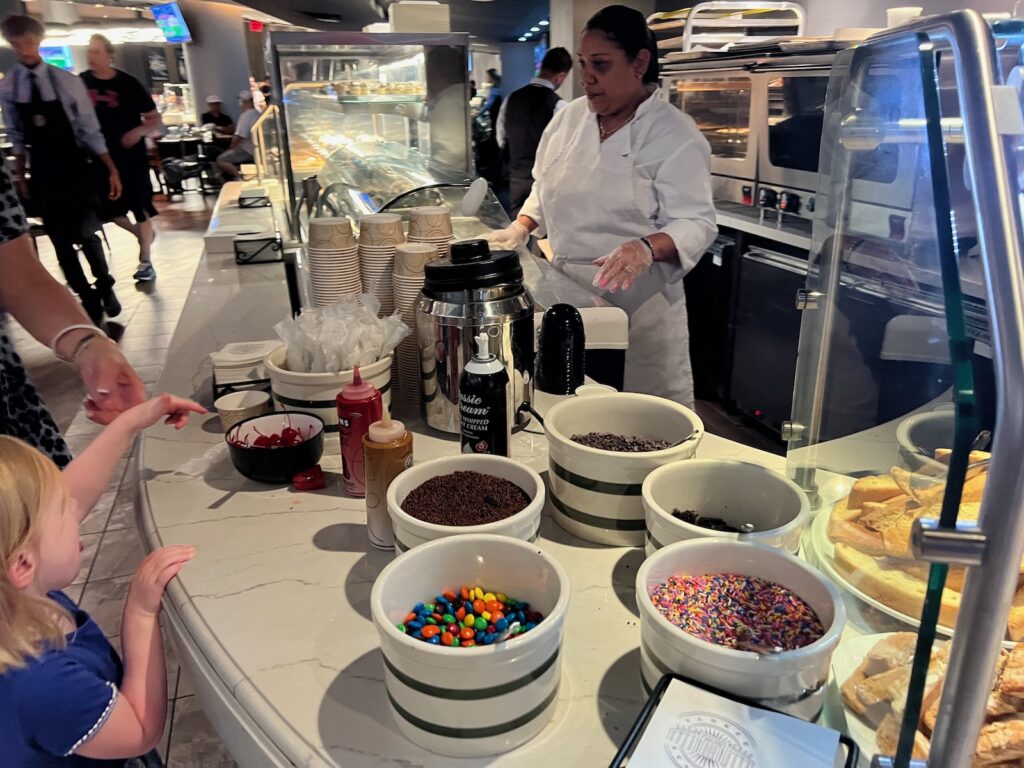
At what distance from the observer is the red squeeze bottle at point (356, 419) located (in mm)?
1195

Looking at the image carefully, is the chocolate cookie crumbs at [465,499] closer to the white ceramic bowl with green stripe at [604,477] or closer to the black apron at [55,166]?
the white ceramic bowl with green stripe at [604,477]

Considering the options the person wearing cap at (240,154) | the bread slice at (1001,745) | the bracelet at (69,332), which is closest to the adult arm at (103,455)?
the bracelet at (69,332)

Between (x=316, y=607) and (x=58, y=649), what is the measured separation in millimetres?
287

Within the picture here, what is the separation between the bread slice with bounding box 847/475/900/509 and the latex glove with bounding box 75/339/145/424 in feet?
3.76

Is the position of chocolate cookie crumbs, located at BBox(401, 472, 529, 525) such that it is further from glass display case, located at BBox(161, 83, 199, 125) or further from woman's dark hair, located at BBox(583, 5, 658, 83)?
glass display case, located at BBox(161, 83, 199, 125)

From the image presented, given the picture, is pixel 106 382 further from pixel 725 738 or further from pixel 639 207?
pixel 639 207

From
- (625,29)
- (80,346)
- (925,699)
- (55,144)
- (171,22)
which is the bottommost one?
(925,699)

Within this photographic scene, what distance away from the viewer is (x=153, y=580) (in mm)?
946

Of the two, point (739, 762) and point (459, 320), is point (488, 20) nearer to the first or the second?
point (459, 320)

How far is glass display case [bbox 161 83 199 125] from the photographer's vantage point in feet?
52.6

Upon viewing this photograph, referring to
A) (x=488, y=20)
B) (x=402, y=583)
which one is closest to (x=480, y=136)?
(x=488, y=20)

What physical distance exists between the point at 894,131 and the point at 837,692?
2.07 feet

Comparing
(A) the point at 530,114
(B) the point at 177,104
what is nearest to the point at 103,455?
(A) the point at 530,114

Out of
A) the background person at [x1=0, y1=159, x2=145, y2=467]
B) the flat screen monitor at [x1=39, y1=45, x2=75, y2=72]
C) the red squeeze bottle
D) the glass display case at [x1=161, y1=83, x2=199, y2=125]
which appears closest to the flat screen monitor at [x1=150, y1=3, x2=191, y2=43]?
the glass display case at [x1=161, y1=83, x2=199, y2=125]
